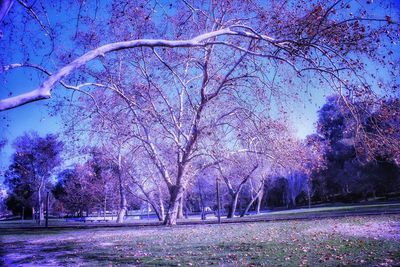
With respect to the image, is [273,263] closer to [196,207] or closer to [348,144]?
[348,144]

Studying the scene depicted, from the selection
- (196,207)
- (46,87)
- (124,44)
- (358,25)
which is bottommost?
(196,207)

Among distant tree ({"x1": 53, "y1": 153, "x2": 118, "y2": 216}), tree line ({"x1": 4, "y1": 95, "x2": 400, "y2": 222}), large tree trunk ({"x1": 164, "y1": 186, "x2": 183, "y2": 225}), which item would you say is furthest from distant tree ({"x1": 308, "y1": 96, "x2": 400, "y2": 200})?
distant tree ({"x1": 53, "y1": 153, "x2": 118, "y2": 216})

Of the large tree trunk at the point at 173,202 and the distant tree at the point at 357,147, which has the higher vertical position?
the distant tree at the point at 357,147

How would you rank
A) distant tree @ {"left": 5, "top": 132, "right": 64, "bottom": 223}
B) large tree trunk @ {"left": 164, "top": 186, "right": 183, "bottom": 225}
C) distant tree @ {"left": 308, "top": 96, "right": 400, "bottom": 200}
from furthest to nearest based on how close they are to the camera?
distant tree @ {"left": 5, "top": 132, "right": 64, "bottom": 223}
large tree trunk @ {"left": 164, "top": 186, "right": 183, "bottom": 225}
distant tree @ {"left": 308, "top": 96, "right": 400, "bottom": 200}

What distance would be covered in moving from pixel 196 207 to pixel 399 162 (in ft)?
269

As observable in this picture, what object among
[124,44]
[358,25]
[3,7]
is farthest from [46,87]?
[358,25]

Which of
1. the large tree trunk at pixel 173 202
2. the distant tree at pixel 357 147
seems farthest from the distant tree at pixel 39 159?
the distant tree at pixel 357 147

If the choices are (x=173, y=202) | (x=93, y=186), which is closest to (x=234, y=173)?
(x=173, y=202)

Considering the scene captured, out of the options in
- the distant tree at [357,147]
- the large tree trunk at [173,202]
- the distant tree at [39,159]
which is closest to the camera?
the distant tree at [357,147]

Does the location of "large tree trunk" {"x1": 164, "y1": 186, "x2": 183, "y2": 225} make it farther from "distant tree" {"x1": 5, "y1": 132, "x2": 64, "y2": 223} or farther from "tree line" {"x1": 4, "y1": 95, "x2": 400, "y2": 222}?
"distant tree" {"x1": 5, "y1": 132, "x2": 64, "y2": 223}

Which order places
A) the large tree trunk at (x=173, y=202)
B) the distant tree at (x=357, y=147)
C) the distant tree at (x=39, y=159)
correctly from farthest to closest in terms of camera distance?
1. the distant tree at (x=39, y=159)
2. the large tree trunk at (x=173, y=202)
3. the distant tree at (x=357, y=147)

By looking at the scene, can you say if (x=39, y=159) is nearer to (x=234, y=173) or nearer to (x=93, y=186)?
(x=93, y=186)

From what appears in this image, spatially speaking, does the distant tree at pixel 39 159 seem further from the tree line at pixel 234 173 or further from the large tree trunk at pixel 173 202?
the large tree trunk at pixel 173 202

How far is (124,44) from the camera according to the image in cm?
752
